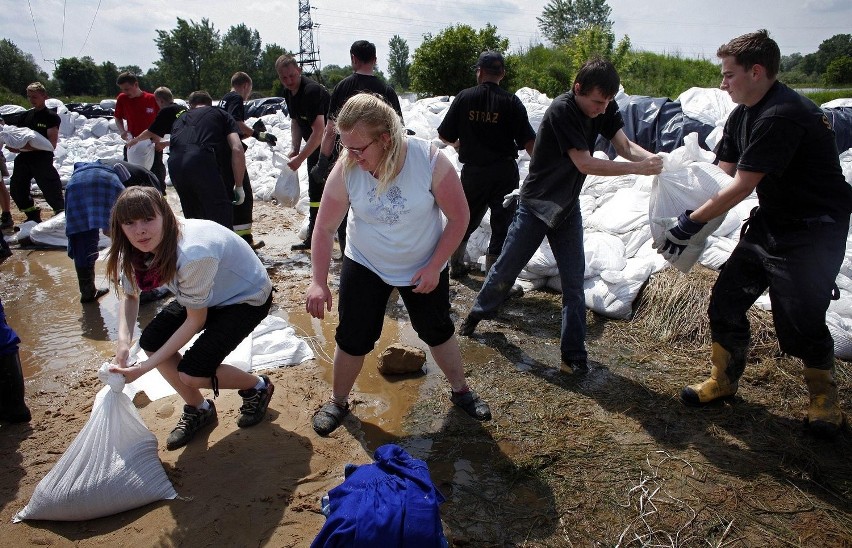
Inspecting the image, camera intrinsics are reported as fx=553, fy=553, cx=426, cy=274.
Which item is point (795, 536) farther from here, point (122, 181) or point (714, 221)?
point (122, 181)

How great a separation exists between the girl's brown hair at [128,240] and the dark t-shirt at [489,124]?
8.04 feet

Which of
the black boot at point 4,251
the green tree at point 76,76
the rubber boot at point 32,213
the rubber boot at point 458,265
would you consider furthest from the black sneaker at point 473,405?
the green tree at point 76,76

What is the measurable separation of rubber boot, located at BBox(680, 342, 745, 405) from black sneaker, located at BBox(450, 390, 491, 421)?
3.33ft

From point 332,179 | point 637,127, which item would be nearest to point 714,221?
point 332,179

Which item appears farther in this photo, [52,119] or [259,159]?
[259,159]

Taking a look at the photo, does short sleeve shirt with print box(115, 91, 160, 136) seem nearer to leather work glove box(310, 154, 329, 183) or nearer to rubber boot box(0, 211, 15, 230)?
rubber boot box(0, 211, 15, 230)

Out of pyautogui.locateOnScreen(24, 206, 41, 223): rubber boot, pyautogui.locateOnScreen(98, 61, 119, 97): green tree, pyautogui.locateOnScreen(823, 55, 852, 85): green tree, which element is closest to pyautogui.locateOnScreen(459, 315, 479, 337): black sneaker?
pyautogui.locateOnScreen(24, 206, 41, 223): rubber boot

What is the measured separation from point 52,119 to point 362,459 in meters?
6.49

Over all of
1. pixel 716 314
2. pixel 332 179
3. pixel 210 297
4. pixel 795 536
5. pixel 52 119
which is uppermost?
pixel 52 119

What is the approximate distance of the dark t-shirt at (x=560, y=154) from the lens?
9.02 feet

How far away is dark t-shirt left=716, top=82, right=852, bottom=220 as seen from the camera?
220 centimetres

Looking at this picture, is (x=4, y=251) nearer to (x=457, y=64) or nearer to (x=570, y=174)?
(x=570, y=174)

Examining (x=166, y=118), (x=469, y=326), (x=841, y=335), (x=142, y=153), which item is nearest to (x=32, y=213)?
(x=142, y=153)

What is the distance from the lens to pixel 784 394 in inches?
111
